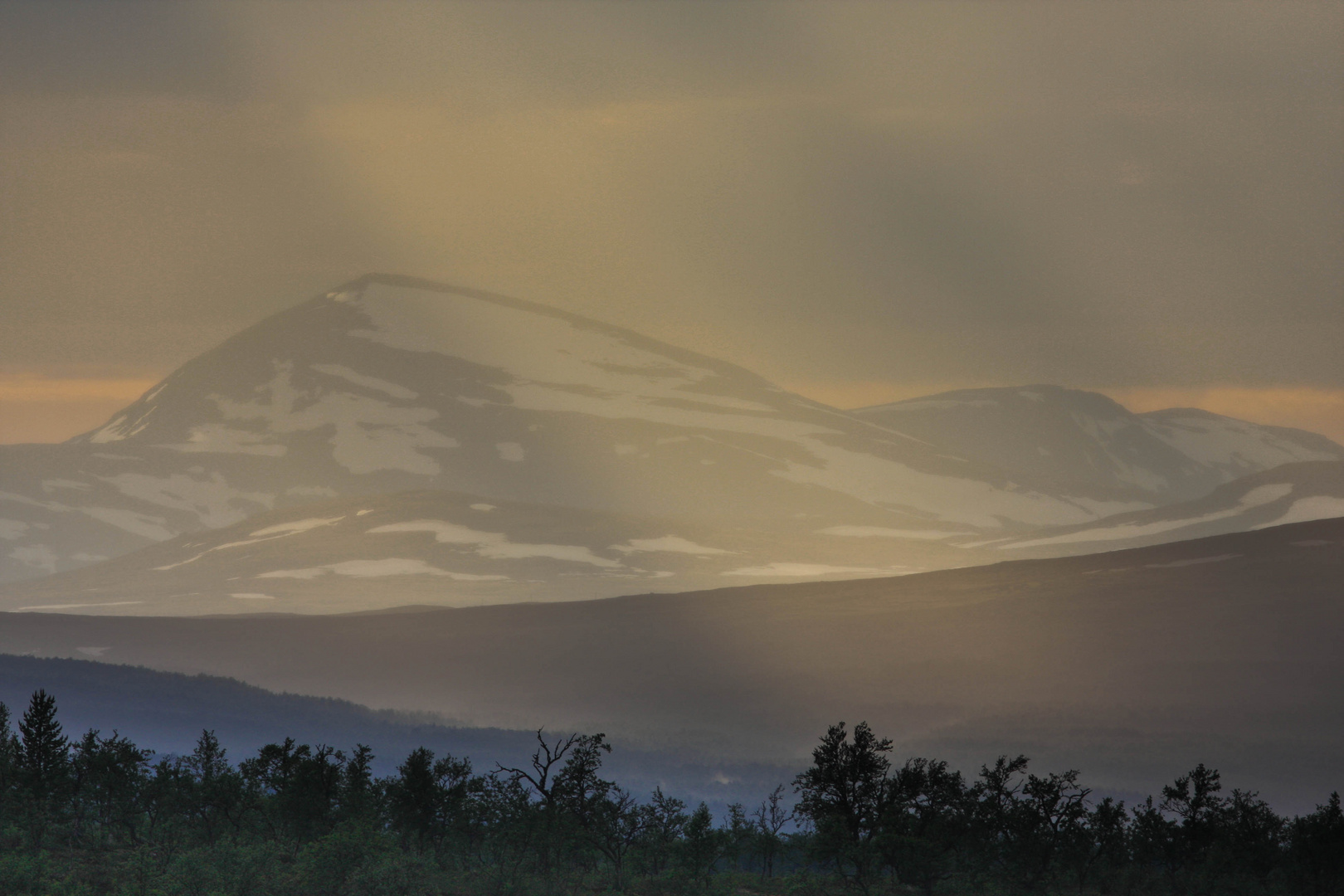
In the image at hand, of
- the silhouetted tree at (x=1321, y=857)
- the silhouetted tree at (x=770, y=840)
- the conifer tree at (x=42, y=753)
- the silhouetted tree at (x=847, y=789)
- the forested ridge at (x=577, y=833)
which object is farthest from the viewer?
the silhouetted tree at (x=770, y=840)

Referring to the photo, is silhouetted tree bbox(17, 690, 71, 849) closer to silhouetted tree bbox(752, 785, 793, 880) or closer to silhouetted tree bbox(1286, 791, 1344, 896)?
silhouetted tree bbox(752, 785, 793, 880)

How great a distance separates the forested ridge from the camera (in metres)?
93.2

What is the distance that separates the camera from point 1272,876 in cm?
10181

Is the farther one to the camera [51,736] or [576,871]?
[51,736]

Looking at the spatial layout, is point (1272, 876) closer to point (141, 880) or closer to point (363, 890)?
point (363, 890)

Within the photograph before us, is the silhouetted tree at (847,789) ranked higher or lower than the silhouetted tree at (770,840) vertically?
higher

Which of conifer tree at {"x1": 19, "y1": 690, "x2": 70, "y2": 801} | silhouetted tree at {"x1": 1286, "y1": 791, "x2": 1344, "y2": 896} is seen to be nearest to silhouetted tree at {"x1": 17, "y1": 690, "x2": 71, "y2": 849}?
conifer tree at {"x1": 19, "y1": 690, "x2": 70, "y2": 801}

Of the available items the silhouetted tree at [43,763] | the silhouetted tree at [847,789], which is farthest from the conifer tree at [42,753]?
the silhouetted tree at [847,789]

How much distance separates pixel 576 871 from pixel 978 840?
2859cm

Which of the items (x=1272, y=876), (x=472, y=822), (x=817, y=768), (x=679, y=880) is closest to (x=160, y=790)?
(x=472, y=822)

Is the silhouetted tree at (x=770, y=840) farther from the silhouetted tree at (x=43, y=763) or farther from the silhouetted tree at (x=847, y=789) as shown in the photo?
the silhouetted tree at (x=43, y=763)

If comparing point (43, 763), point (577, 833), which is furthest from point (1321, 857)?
point (43, 763)

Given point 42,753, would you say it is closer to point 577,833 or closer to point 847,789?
point 577,833

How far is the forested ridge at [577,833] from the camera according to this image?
306ft
